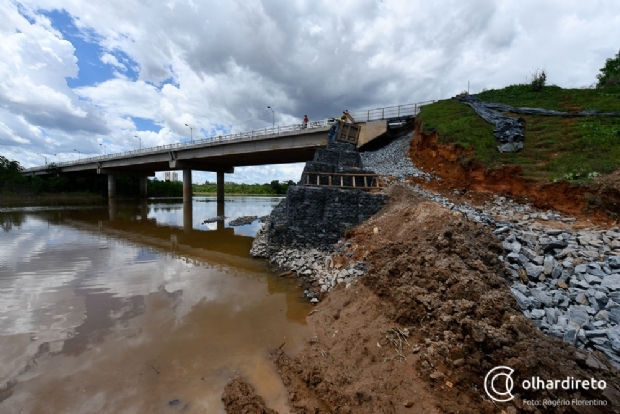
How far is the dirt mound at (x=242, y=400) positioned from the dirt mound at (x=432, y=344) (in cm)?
55

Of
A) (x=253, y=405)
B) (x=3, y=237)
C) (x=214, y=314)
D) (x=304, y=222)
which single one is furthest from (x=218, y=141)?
(x=253, y=405)

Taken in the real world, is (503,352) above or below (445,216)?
below

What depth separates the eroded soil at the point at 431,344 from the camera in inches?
140

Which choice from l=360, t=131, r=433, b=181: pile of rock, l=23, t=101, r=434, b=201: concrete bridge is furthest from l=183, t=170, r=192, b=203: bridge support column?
l=360, t=131, r=433, b=181: pile of rock

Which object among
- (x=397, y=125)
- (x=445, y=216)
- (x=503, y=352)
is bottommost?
(x=503, y=352)

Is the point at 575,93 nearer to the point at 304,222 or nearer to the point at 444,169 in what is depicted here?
the point at 444,169

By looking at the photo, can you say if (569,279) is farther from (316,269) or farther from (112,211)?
(112,211)

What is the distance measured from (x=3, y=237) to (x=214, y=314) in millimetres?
20095

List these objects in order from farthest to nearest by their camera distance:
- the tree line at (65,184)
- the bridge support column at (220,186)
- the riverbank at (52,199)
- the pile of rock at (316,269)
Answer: the tree line at (65,184) < the bridge support column at (220,186) < the riverbank at (52,199) < the pile of rock at (316,269)

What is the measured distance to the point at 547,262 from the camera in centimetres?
599

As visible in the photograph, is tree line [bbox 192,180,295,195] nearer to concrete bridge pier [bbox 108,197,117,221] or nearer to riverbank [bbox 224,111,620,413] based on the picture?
concrete bridge pier [bbox 108,197,117,221]

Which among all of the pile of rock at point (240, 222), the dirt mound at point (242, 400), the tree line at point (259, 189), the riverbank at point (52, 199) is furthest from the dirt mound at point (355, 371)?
the tree line at point (259, 189)

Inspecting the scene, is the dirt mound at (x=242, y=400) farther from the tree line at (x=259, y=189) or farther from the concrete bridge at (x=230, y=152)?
the tree line at (x=259, y=189)

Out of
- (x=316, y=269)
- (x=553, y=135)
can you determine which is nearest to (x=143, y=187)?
(x=316, y=269)
